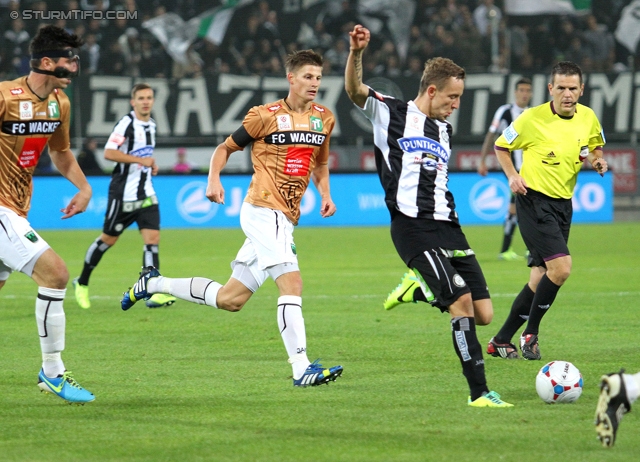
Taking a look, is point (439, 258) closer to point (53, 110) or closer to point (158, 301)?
point (53, 110)

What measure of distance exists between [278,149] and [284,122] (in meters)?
0.20

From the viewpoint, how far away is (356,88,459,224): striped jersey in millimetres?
6324

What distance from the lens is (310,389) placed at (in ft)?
21.7

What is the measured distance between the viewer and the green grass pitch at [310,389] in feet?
16.7

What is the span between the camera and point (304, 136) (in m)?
7.19

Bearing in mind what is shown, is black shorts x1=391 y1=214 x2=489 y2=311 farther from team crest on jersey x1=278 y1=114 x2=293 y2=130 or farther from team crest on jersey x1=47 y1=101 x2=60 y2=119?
team crest on jersey x1=47 y1=101 x2=60 y2=119

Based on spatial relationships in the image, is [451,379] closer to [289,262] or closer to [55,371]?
[289,262]

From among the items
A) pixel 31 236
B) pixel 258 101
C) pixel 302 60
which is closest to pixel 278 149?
pixel 302 60

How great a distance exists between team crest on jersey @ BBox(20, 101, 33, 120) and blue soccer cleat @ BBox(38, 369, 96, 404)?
62.7 inches

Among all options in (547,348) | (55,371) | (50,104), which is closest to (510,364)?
(547,348)

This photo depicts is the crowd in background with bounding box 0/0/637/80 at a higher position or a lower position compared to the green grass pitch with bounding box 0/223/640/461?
higher

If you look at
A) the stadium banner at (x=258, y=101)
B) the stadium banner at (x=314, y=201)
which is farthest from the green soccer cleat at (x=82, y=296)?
the stadium banner at (x=258, y=101)

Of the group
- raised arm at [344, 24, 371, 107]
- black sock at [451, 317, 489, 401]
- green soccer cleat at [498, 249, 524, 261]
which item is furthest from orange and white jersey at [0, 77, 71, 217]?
green soccer cleat at [498, 249, 524, 261]

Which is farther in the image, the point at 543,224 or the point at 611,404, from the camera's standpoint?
the point at 543,224
